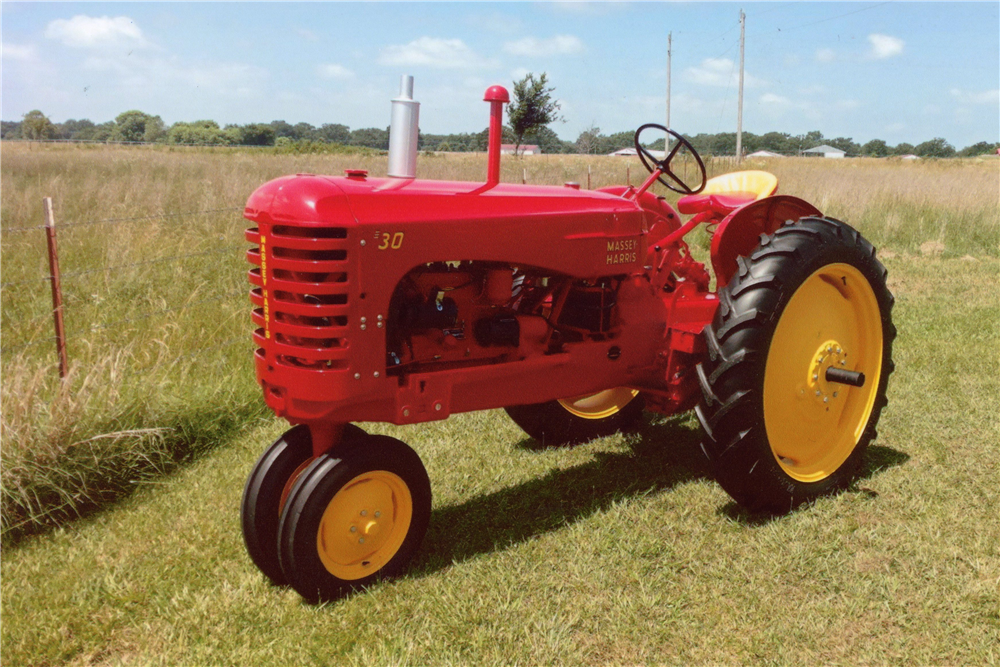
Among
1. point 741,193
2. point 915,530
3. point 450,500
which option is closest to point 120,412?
point 450,500

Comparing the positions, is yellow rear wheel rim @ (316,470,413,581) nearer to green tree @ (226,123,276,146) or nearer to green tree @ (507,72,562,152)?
green tree @ (226,123,276,146)

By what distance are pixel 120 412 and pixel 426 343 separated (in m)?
1.99

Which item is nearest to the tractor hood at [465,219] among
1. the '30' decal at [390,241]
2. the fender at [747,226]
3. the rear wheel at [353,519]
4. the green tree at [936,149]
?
the '30' decal at [390,241]

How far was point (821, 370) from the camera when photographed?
12.6ft

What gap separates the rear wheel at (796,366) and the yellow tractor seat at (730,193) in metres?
0.61

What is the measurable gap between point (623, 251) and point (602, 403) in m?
1.36

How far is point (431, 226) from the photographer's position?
2957 mm

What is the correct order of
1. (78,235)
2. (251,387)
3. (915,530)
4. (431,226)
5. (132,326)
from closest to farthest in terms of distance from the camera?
(431,226) → (915,530) → (251,387) → (132,326) → (78,235)

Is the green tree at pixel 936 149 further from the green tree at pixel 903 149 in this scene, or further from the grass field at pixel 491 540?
the grass field at pixel 491 540

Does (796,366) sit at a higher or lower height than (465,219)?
lower

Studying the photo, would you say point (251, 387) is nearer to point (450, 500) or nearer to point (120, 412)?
point (120, 412)

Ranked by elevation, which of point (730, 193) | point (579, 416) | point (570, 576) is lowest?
point (570, 576)

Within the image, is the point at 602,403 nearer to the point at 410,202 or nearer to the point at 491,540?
the point at 491,540

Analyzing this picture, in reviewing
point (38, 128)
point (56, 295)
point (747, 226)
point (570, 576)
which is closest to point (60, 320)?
point (56, 295)
